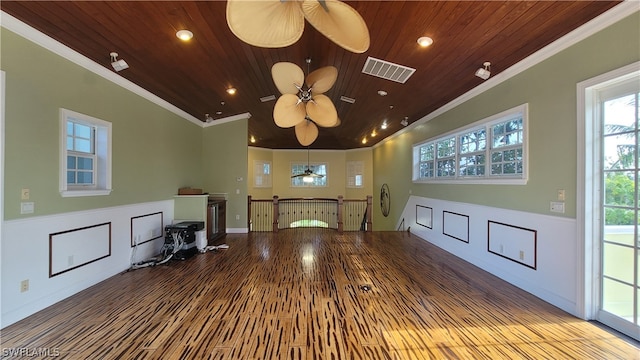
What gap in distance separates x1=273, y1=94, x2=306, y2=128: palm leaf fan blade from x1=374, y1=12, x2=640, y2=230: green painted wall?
9.21 ft

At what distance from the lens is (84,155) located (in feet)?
11.7

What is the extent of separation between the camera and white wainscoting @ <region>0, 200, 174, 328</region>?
8.43 feet

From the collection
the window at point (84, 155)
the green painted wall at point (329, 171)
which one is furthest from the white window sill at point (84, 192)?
the green painted wall at point (329, 171)

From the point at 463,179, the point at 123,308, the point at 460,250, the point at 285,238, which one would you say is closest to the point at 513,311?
the point at 460,250

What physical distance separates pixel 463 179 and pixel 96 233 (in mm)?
5705

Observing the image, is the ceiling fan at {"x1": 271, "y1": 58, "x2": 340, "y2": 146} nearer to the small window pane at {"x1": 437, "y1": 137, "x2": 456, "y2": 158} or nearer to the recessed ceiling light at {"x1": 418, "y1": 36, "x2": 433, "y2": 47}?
the recessed ceiling light at {"x1": 418, "y1": 36, "x2": 433, "y2": 47}

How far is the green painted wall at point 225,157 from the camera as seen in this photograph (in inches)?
278

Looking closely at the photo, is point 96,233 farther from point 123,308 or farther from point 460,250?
point 460,250

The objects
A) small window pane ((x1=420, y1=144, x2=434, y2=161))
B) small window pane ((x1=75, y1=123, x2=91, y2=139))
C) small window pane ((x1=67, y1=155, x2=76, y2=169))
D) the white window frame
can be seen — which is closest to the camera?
small window pane ((x1=67, y1=155, x2=76, y2=169))

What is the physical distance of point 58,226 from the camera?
10.0ft

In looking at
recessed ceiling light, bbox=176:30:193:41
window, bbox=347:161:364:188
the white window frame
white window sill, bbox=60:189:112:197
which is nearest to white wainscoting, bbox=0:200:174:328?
white window sill, bbox=60:189:112:197

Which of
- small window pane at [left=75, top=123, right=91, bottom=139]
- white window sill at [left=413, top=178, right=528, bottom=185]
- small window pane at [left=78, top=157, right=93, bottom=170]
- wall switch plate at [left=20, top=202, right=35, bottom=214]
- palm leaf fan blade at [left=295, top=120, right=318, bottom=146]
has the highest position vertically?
palm leaf fan blade at [left=295, top=120, right=318, bottom=146]

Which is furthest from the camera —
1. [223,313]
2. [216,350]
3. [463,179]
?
[463,179]

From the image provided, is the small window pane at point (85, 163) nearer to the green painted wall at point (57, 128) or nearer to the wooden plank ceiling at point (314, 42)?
the green painted wall at point (57, 128)
